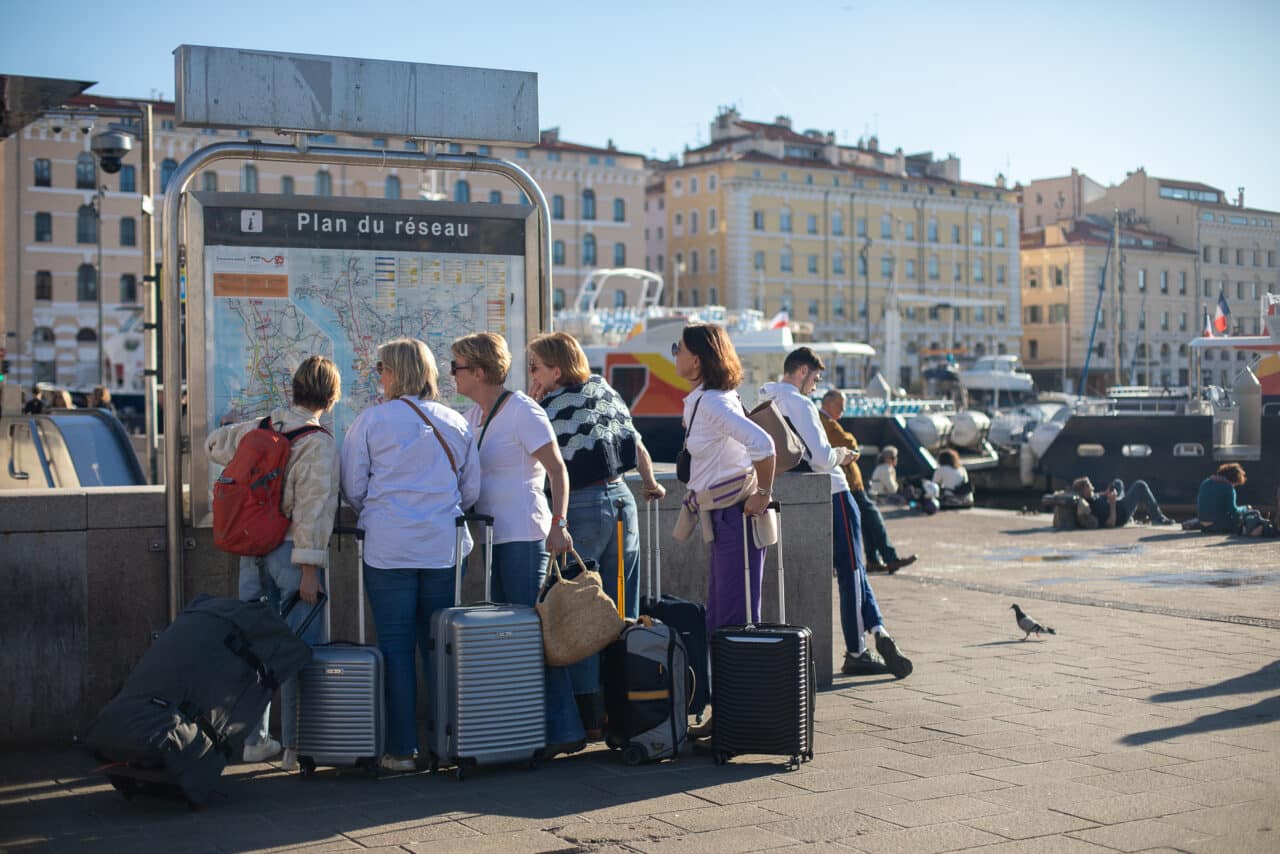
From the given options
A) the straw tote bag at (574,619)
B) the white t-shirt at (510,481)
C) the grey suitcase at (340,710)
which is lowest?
the grey suitcase at (340,710)

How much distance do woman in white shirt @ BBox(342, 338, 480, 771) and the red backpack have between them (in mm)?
303

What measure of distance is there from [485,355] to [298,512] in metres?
1.11

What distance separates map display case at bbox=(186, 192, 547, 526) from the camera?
25.7ft

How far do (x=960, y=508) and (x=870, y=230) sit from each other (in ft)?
246

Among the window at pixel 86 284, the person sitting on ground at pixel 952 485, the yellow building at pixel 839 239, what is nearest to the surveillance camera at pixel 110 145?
the person sitting on ground at pixel 952 485

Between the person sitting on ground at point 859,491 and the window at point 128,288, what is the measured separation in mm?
70917

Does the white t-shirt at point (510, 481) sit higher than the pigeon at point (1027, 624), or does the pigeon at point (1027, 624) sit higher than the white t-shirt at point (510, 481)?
the white t-shirt at point (510, 481)

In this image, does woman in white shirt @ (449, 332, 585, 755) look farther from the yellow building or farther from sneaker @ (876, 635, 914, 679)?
the yellow building

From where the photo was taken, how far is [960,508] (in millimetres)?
28281

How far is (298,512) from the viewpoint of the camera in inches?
269

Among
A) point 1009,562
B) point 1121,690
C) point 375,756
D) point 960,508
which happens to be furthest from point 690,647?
point 960,508

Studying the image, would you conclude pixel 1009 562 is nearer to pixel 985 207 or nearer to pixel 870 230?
pixel 870 230

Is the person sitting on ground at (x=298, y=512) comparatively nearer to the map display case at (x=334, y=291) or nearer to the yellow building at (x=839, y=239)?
the map display case at (x=334, y=291)

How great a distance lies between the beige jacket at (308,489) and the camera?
6809 millimetres
